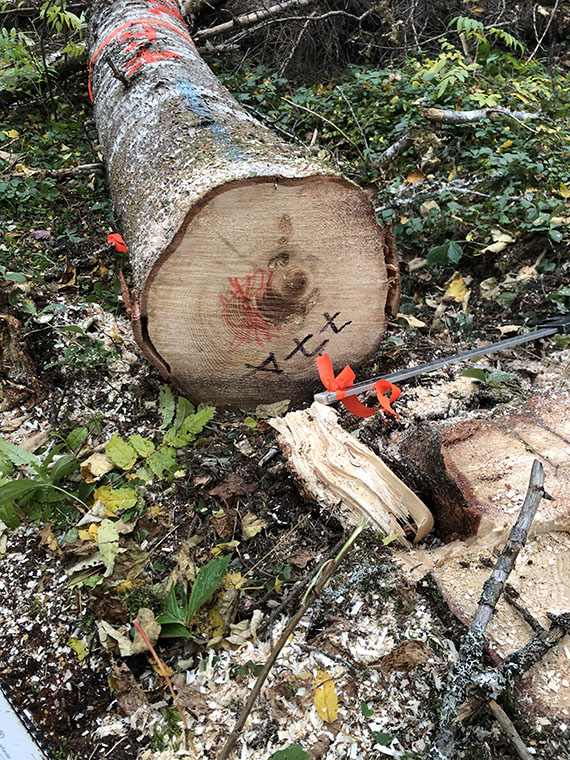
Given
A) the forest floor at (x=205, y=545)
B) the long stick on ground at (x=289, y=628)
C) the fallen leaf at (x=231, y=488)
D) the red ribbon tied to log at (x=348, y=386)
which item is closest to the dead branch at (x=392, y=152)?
the forest floor at (x=205, y=545)

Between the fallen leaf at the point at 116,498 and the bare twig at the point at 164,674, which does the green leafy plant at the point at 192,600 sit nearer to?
the bare twig at the point at 164,674

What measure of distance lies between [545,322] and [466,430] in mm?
1078

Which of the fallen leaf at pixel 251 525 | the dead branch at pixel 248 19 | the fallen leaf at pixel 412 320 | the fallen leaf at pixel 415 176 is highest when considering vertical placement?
the dead branch at pixel 248 19

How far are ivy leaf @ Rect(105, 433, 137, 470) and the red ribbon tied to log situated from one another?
0.74 metres

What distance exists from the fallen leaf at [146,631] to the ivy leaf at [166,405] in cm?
77

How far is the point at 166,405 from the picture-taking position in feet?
7.22

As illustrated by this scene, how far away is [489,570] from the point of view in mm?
1431

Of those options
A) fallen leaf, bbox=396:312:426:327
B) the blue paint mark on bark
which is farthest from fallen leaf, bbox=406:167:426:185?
the blue paint mark on bark

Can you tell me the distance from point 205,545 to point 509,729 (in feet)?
3.10

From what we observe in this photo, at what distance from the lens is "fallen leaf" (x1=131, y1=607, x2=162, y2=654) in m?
1.48

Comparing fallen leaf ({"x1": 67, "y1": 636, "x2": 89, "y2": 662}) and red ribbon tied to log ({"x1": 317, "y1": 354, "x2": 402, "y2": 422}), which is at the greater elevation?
red ribbon tied to log ({"x1": 317, "y1": 354, "x2": 402, "y2": 422})

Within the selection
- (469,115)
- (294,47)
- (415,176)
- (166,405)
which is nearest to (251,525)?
(166,405)

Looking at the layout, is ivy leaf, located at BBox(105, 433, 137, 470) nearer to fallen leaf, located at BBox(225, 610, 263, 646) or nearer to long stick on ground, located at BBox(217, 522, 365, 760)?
fallen leaf, located at BBox(225, 610, 263, 646)

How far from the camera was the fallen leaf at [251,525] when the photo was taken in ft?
5.77
